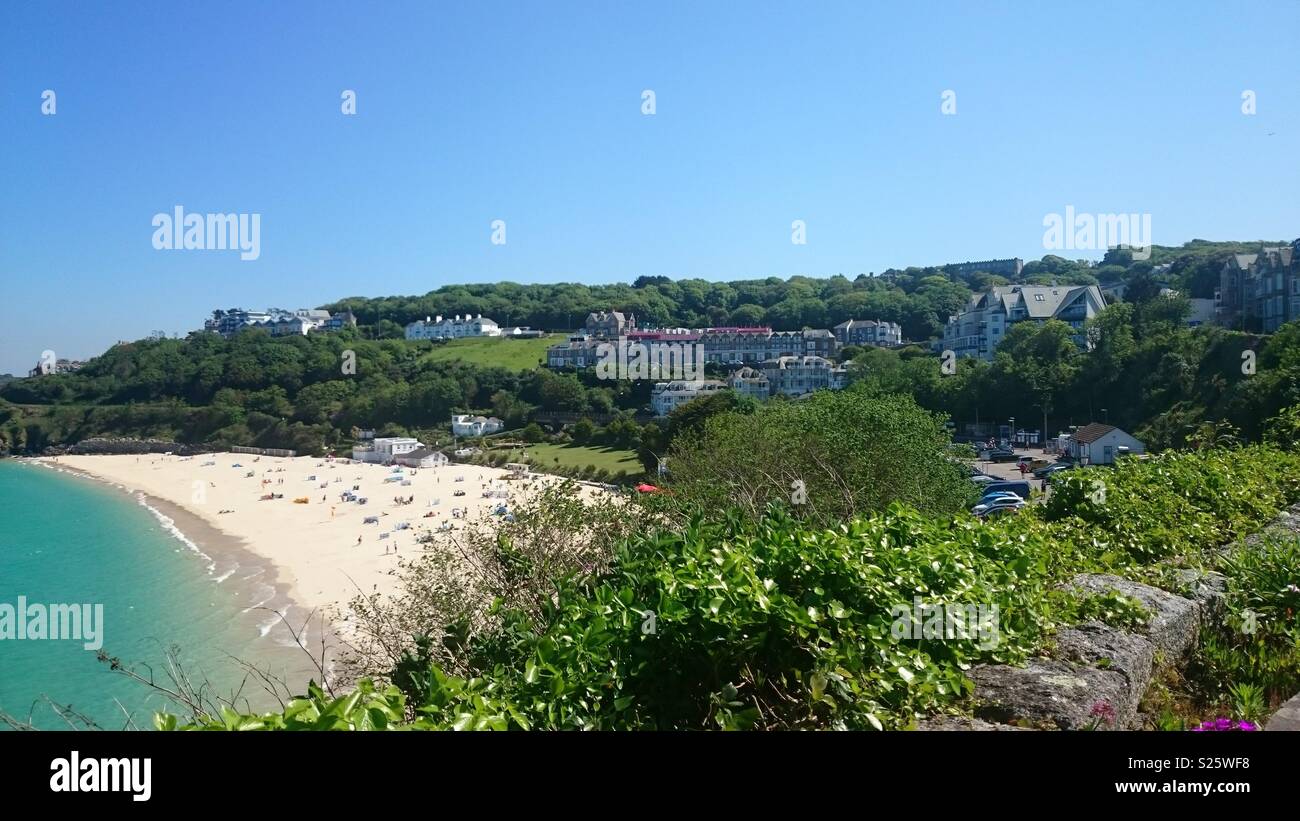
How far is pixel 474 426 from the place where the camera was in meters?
78.2

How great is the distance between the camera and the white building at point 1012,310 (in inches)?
2921

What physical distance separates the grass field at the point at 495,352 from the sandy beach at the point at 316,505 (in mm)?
28122

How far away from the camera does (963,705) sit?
2975 millimetres

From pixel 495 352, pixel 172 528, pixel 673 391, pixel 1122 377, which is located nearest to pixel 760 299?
pixel 495 352

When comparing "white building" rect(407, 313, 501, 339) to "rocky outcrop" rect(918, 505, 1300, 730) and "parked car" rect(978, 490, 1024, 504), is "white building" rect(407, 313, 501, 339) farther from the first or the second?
"rocky outcrop" rect(918, 505, 1300, 730)

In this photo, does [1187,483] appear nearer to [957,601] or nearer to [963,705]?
[957,601]

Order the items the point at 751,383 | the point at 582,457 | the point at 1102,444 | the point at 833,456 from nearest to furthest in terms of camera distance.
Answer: the point at 833,456, the point at 1102,444, the point at 582,457, the point at 751,383

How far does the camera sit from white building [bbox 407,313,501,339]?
125 m

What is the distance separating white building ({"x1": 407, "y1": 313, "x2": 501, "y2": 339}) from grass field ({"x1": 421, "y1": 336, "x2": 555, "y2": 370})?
7898 mm

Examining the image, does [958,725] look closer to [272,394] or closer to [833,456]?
[833,456]

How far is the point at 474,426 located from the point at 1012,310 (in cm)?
5374

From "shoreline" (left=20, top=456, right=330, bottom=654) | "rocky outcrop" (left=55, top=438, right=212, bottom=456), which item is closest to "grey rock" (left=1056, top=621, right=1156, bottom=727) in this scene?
"shoreline" (left=20, top=456, right=330, bottom=654)

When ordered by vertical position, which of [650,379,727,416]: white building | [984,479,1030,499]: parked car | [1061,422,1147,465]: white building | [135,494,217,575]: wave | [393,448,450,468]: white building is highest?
[650,379,727,416]: white building
